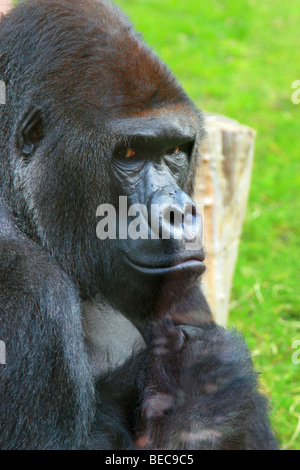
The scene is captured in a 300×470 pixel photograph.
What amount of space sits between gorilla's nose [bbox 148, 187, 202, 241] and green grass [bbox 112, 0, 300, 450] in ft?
6.14

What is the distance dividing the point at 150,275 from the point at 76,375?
54 centimetres

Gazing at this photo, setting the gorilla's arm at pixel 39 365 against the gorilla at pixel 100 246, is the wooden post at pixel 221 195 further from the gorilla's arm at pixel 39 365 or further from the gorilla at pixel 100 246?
the gorilla's arm at pixel 39 365

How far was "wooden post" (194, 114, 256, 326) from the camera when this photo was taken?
4.47m

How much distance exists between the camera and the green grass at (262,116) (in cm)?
470

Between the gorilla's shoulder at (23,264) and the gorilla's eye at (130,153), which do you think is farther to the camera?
the gorilla's eye at (130,153)

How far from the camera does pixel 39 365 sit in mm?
2369

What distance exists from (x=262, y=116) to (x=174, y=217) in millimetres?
5695

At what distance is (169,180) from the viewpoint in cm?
283

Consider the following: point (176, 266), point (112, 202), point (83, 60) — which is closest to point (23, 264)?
point (112, 202)

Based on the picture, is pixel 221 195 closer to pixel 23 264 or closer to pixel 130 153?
pixel 130 153

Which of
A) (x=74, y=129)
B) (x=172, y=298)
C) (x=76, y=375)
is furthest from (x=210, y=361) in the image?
(x=74, y=129)

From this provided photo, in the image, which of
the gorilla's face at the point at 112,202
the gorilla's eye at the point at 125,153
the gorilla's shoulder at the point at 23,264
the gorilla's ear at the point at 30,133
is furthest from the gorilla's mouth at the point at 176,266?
the gorilla's ear at the point at 30,133

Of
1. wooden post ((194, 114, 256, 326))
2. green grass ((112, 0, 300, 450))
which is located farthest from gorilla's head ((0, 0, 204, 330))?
green grass ((112, 0, 300, 450))

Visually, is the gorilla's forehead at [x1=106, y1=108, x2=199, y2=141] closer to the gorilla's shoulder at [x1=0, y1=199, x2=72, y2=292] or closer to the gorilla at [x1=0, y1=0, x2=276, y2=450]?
the gorilla at [x1=0, y1=0, x2=276, y2=450]
